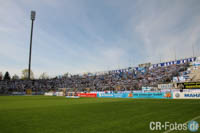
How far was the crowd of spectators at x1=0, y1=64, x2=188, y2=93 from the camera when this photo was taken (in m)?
46.3

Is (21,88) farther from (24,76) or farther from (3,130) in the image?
(3,130)

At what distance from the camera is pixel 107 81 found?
197 feet

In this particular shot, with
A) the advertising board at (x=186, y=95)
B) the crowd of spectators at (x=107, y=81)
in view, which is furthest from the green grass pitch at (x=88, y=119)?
the crowd of spectators at (x=107, y=81)

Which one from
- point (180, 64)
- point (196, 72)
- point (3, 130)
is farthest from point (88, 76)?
point (3, 130)

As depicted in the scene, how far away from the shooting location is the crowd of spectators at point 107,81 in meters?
46.3

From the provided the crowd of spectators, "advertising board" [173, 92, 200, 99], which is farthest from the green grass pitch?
the crowd of spectators

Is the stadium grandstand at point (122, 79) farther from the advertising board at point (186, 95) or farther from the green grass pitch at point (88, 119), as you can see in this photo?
the green grass pitch at point (88, 119)

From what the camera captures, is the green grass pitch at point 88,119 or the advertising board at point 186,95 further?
the advertising board at point 186,95

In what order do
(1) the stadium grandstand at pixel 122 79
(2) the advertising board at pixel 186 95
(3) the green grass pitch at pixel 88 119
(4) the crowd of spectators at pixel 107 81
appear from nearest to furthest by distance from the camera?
(3) the green grass pitch at pixel 88 119 → (2) the advertising board at pixel 186 95 → (1) the stadium grandstand at pixel 122 79 → (4) the crowd of spectators at pixel 107 81

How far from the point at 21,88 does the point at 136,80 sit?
54382 millimetres

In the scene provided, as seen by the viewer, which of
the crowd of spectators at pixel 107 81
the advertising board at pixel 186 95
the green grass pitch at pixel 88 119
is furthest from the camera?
the crowd of spectators at pixel 107 81

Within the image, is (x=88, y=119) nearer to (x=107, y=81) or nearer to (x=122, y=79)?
(x=122, y=79)

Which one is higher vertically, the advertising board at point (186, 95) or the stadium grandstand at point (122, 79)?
the stadium grandstand at point (122, 79)

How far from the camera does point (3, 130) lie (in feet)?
22.6
